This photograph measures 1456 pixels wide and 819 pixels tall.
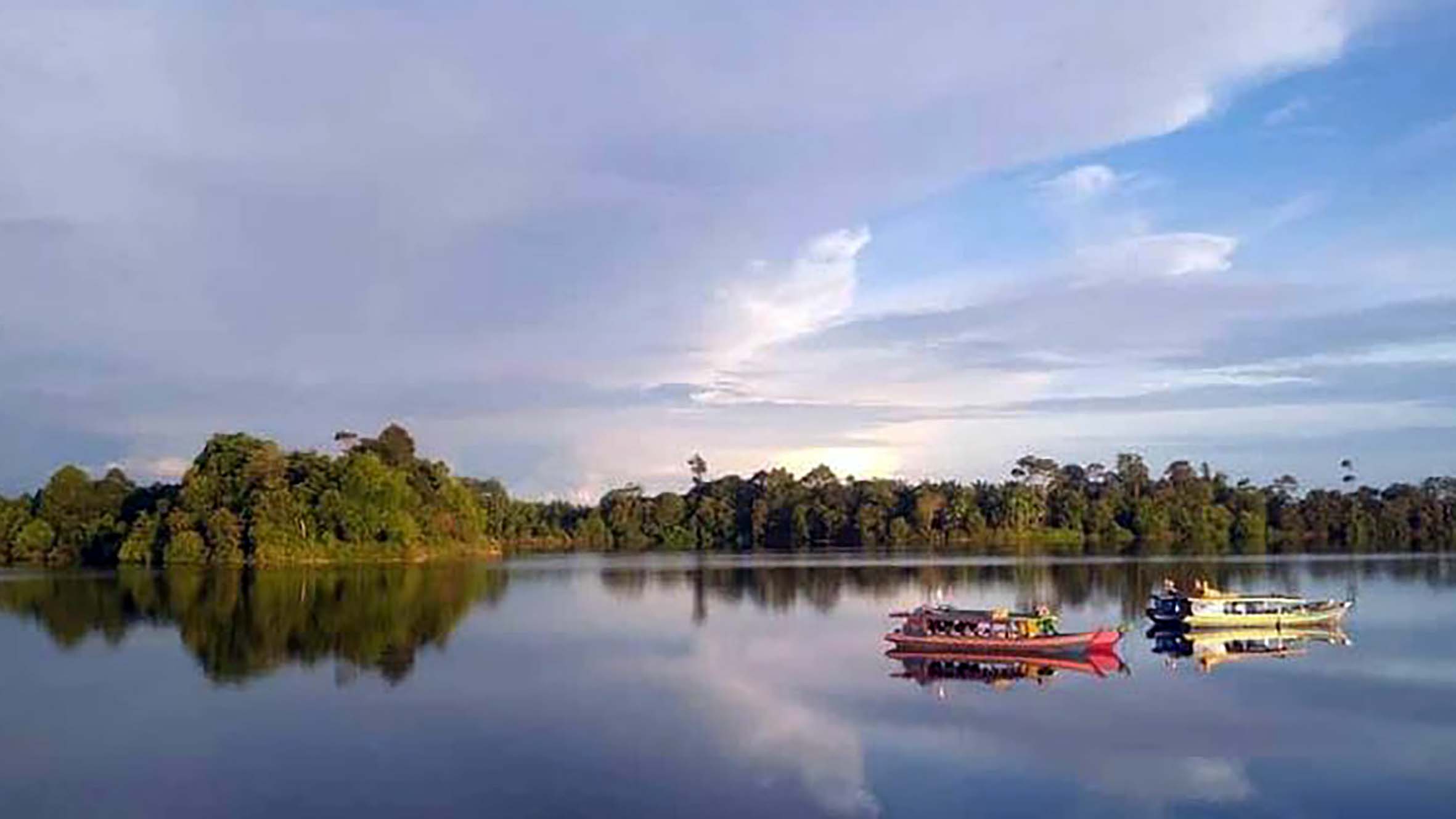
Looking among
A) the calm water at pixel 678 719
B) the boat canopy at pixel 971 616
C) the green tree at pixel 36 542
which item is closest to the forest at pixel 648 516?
the green tree at pixel 36 542

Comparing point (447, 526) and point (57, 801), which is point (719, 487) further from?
point (57, 801)

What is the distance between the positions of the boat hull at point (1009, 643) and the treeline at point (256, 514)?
5859cm

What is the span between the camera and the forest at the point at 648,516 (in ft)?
283

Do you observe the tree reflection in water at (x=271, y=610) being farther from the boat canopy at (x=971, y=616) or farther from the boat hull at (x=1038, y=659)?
the boat canopy at (x=971, y=616)

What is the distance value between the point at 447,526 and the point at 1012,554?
39516 mm

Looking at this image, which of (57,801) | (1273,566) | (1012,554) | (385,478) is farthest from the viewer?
(1012,554)

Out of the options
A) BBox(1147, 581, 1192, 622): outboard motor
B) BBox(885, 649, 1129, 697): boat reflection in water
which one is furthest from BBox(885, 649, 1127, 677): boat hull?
BBox(1147, 581, 1192, 622): outboard motor

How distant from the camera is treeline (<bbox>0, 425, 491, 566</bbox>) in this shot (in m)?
84.3

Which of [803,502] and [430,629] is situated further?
[803,502]

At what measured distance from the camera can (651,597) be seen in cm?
5588

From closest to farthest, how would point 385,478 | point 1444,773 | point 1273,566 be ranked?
point 1444,773 → point 1273,566 → point 385,478

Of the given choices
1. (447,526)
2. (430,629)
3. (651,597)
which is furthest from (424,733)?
(447,526)

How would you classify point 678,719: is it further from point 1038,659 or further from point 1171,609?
point 1171,609

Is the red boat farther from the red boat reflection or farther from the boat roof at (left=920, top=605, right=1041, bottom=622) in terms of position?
the red boat reflection
